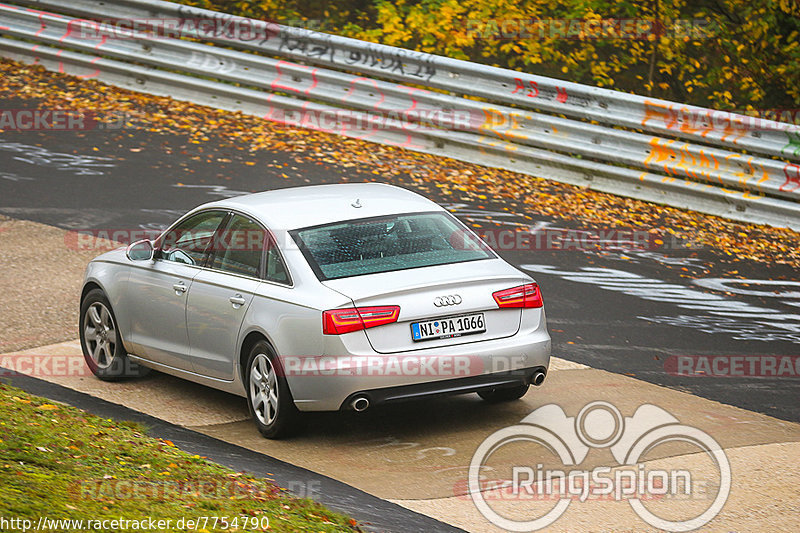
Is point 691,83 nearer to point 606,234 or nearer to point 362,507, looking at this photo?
point 606,234

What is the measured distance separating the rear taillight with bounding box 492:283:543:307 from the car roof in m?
0.99

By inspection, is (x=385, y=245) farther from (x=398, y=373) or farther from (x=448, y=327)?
(x=398, y=373)

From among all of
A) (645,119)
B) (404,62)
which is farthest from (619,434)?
(404,62)

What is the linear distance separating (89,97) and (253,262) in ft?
34.4

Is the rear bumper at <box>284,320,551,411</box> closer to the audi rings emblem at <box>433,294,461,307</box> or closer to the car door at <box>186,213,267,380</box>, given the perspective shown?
the audi rings emblem at <box>433,294,461,307</box>

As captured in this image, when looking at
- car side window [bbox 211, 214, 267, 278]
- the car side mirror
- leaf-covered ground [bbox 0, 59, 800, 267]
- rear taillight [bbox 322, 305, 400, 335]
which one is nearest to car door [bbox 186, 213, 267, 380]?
car side window [bbox 211, 214, 267, 278]

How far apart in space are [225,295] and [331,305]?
3.58 ft

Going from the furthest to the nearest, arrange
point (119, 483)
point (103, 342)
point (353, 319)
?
point (103, 342)
point (353, 319)
point (119, 483)

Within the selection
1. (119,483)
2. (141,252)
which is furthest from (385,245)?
(119,483)

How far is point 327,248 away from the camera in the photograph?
733 cm

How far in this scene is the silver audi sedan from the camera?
Answer: 22.5ft

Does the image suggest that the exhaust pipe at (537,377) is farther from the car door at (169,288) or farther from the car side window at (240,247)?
the car door at (169,288)

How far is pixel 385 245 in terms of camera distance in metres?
7.41

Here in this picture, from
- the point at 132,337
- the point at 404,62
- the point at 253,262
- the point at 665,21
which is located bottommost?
the point at 132,337
